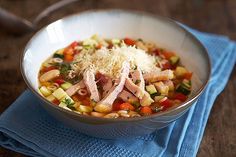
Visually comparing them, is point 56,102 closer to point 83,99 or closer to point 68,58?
point 83,99

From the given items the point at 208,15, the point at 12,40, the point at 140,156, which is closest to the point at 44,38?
the point at 12,40

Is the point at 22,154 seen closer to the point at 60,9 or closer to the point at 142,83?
the point at 142,83

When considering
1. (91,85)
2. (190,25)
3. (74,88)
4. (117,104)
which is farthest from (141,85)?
(190,25)

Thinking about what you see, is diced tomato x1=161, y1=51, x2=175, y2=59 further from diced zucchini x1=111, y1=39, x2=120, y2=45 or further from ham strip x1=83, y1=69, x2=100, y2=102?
ham strip x1=83, y1=69, x2=100, y2=102

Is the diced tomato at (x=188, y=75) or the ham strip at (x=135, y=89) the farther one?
the diced tomato at (x=188, y=75)

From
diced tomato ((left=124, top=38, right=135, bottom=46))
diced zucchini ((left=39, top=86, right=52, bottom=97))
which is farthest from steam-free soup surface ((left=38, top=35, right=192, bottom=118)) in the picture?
diced tomato ((left=124, top=38, right=135, bottom=46))

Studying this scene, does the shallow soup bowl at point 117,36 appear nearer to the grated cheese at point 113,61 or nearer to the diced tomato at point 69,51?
the diced tomato at point 69,51

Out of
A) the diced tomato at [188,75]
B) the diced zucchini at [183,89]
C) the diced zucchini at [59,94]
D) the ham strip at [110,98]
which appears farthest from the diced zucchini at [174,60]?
the diced zucchini at [59,94]
